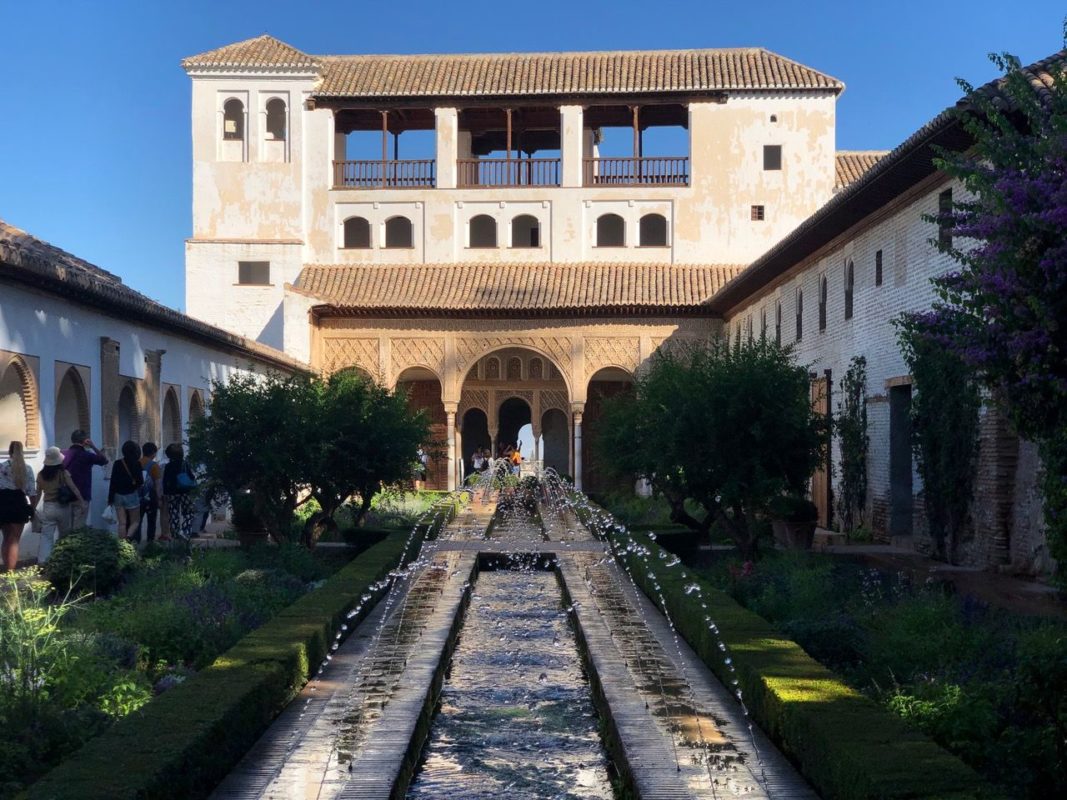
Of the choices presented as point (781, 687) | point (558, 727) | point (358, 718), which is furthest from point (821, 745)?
point (358, 718)

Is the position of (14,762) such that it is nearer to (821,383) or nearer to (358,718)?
(358,718)

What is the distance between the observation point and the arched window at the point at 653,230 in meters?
34.5

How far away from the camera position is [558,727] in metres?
7.41

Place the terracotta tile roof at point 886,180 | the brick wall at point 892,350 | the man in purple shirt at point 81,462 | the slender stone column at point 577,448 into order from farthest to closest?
the slender stone column at point 577,448 → the man in purple shirt at point 81,462 → the brick wall at point 892,350 → the terracotta tile roof at point 886,180

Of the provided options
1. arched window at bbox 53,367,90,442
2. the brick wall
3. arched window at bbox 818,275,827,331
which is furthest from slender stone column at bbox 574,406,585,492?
arched window at bbox 53,367,90,442

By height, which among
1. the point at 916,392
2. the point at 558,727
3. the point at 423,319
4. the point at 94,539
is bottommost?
the point at 558,727

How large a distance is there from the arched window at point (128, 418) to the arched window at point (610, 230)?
1809 cm

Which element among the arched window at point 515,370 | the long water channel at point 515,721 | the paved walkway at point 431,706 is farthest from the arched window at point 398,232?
the long water channel at point 515,721

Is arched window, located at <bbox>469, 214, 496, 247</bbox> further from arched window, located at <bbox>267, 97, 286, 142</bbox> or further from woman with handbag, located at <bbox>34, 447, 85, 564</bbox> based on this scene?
woman with handbag, located at <bbox>34, 447, 85, 564</bbox>

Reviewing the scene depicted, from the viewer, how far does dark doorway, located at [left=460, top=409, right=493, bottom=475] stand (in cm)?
4081

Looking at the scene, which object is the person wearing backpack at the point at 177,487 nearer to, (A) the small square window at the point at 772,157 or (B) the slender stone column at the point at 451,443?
(B) the slender stone column at the point at 451,443

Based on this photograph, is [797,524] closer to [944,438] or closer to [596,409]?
[944,438]

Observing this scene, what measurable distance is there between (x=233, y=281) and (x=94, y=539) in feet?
74.1

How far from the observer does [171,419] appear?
2131cm
